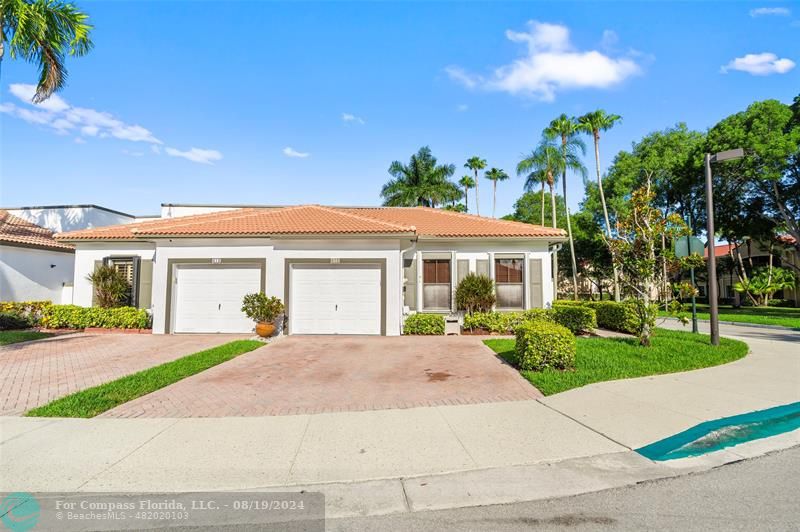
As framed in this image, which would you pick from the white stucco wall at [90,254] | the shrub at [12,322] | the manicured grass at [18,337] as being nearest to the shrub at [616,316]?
the white stucco wall at [90,254]

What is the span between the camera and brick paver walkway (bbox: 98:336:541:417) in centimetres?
571

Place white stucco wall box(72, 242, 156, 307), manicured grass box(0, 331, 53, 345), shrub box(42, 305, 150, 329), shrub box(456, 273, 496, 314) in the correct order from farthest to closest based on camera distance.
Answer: white stucco wall box(72, 242, 156, 307)
shrub box(456, 273, 496, 314)
shrub box(42, 305, 150, 329)
manicured grass box(0, 331, 53, 345)

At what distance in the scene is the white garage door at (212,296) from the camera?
12953 mm

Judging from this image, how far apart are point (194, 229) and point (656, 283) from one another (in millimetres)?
13790

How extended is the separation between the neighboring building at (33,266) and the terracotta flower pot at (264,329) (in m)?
10.6

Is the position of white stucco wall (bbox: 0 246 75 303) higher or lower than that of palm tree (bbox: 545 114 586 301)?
lower

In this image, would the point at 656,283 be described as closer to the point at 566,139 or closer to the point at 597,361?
the point at 597,361

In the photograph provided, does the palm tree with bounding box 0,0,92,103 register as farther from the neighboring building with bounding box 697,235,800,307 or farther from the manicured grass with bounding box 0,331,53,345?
the neighboring building with bounding box 697,235,800,307

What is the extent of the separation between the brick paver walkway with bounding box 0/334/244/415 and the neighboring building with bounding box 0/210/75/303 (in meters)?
5.91

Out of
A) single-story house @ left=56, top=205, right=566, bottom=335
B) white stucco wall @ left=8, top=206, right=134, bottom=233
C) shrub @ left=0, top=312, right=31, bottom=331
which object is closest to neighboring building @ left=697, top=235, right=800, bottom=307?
single-story house @ left=56, top=205, right=566, bottom=335

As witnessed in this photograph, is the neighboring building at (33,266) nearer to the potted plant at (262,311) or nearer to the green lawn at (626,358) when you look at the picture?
the potted plant at (262,311)

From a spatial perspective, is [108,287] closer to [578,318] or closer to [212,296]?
[212,296]

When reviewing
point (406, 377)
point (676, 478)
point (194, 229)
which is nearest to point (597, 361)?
point (406, 377)

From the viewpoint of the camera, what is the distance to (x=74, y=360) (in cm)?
878
